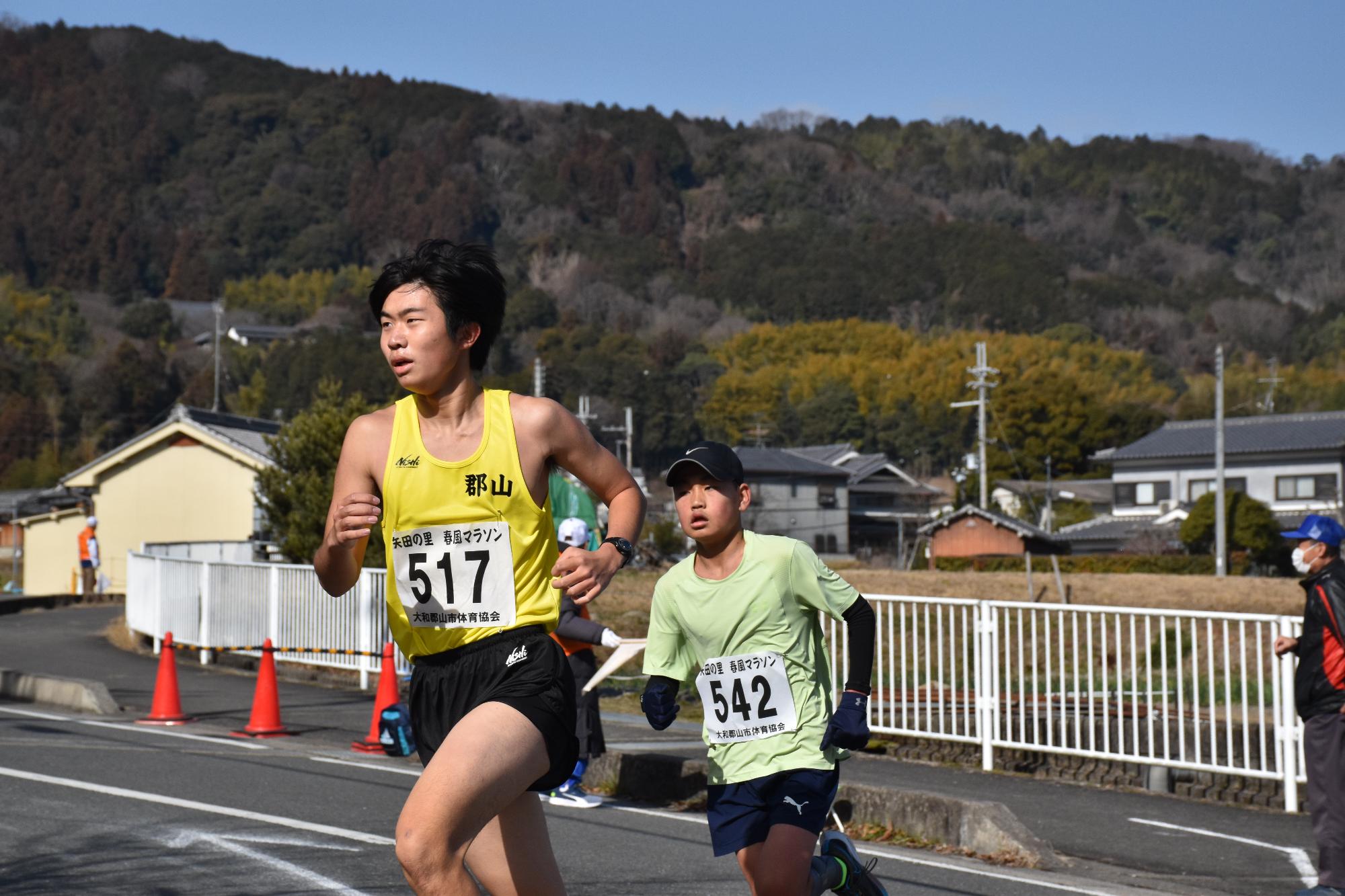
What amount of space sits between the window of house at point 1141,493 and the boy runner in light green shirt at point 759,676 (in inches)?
2742

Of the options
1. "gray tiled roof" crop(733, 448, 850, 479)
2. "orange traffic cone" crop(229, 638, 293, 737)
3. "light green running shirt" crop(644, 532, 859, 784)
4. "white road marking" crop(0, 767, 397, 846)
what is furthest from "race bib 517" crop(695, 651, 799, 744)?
"gray tiled roof" crop(733, 448, 850, 479)

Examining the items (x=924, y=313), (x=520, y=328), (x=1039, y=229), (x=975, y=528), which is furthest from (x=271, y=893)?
(x=1039, y=229)

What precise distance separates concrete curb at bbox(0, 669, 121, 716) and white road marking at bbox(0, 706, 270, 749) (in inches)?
23.0

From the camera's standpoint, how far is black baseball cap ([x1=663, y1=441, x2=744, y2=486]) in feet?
17.1

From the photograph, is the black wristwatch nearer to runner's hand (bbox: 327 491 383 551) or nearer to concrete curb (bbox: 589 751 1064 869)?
runner's hand (bbox: 327 491 383 551)

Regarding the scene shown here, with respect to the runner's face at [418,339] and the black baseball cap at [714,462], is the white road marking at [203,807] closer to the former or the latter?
the black baseball cap at [714,462]

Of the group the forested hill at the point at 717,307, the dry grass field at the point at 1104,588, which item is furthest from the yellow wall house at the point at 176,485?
the forested hill at the point at 717,307

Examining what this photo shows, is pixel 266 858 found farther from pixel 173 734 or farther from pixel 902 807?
pixel 173 734

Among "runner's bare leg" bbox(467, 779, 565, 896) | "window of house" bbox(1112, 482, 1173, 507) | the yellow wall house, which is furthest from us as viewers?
"window of house" bbox(1112, 482, 1173, 507)

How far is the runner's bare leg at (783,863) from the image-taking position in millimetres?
4789

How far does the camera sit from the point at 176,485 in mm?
43750

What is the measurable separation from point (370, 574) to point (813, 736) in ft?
39.9

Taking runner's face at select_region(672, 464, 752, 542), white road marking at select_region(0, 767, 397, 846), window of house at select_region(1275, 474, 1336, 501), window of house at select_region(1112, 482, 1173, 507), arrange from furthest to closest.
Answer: window of house at select_region(1112, 482, 1173, 507) → window of house at select_region(1275, 474, 1336, 501) → white road marking at select_region(0, 767, 397, 846) → runner's face at select_region(672, 464, 752, 542)

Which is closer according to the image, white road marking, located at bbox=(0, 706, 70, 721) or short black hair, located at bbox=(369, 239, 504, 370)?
short black hair, located at bbox=(369, 239, 504, 370)
